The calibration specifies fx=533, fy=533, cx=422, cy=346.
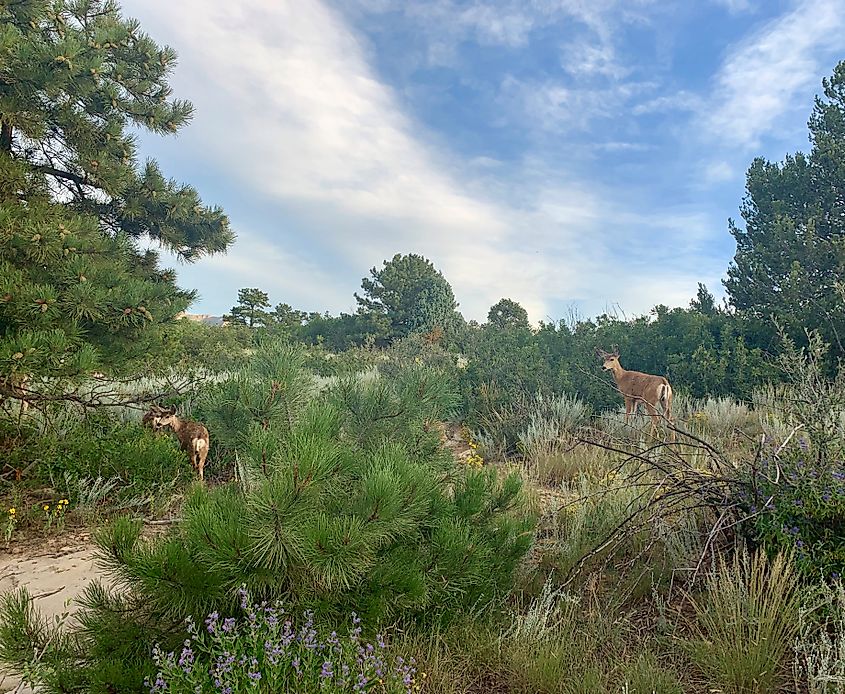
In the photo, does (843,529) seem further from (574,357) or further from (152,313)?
(574,357)

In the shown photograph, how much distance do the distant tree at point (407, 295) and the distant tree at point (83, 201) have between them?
1064 inches

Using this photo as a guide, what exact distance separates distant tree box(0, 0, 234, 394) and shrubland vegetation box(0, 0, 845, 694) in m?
0.03

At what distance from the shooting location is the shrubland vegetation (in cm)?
175

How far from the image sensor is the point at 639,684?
1.98 metres

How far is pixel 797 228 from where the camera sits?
12.9 m

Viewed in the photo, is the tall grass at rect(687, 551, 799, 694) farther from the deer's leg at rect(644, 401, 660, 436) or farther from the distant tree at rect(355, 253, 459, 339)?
the distant tree at rect(355, 253, 459, 339)

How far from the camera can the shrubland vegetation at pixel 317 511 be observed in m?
1.75

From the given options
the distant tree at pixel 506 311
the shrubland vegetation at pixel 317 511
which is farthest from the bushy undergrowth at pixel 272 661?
the distant tree at pixel 506 311

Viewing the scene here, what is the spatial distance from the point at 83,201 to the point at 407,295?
98.1 ft

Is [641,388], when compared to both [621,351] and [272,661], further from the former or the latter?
[272,661]

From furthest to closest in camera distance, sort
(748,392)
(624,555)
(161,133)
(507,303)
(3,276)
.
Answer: (507,303)
(748,392)
(161,133)
(3,276)
(624,555)

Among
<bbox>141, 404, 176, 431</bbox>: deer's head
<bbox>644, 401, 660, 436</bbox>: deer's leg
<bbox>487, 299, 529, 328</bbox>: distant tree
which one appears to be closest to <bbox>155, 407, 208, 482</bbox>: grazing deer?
<bbox>141, 404, 176, 431</bbox>: deer's head

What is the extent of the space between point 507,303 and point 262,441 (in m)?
36.7

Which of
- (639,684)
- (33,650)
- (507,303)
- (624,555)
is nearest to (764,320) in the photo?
(624,555)
